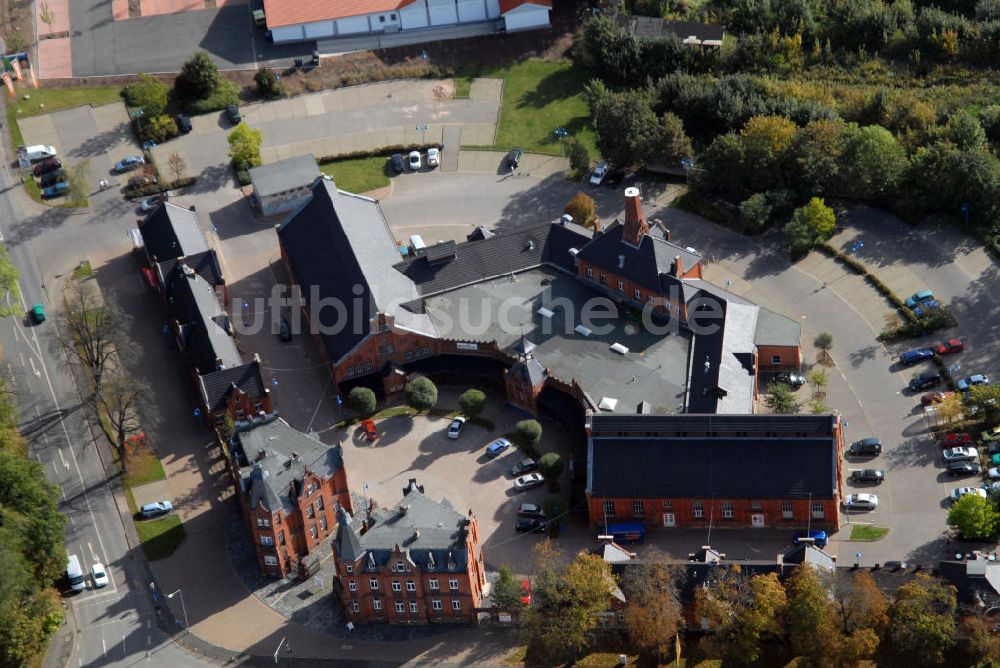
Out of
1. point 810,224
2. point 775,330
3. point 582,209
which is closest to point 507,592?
point 775,330

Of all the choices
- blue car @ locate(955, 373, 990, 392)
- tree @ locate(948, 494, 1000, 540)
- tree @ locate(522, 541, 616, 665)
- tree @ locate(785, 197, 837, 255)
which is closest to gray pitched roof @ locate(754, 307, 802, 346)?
tree @ locate(785, 197, 837, 255)

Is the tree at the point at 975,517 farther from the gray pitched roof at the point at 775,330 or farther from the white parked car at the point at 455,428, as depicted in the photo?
the white parked car at the point at 455,428

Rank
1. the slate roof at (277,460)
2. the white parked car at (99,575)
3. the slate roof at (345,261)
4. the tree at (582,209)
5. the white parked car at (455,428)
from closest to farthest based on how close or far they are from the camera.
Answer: the slate roof at (277,460) < the white parked car at (99,575) < the white parked car at (455,428) < the slate roof at (345,261) < the tree at (582,209)

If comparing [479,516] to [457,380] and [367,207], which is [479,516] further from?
[367,207]

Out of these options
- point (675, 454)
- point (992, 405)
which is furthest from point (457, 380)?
point (992, 405)

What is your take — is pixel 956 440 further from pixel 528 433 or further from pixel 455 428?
pixel 455 428

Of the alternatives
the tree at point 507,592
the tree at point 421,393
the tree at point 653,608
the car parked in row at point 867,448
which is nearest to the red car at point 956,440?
the car parked in row at point 867,448
